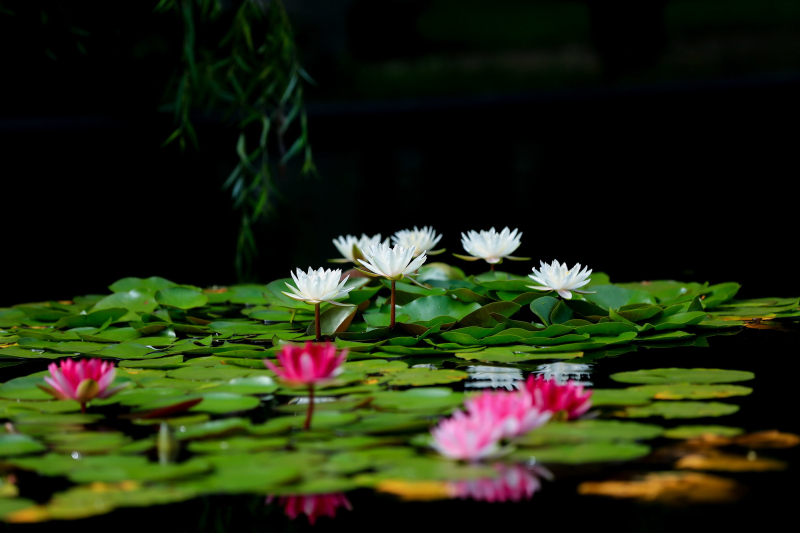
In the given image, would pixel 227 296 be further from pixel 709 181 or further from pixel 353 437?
pixel 709 181

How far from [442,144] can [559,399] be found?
24.4 feet

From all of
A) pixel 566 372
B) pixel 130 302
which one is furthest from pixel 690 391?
pixel 130 302

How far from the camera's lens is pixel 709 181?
16.3ft

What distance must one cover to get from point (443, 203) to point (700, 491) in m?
A: 3.81

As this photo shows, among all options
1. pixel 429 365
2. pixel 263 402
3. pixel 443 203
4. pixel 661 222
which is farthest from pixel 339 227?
pixel 263 402

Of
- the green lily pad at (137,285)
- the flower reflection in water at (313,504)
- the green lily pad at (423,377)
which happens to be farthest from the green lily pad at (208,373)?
the green lily pad at (137,285)

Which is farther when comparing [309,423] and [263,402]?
[263,402]

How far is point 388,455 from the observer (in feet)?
2.72

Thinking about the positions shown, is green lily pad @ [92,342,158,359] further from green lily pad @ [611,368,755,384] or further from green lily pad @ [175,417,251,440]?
green lily pad @ [611,368,755,384]

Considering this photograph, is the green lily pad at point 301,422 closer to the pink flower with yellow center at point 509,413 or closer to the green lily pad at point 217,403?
the green lily pad at point 217,403

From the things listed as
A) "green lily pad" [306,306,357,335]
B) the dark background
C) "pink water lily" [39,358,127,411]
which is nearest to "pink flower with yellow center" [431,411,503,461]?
"pink water lily" [39,358,127,411]

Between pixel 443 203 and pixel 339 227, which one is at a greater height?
pixel 443 203

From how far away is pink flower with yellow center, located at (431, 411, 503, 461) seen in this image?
769mm

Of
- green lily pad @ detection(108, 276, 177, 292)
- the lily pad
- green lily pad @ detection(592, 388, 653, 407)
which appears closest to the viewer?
the lily pad
